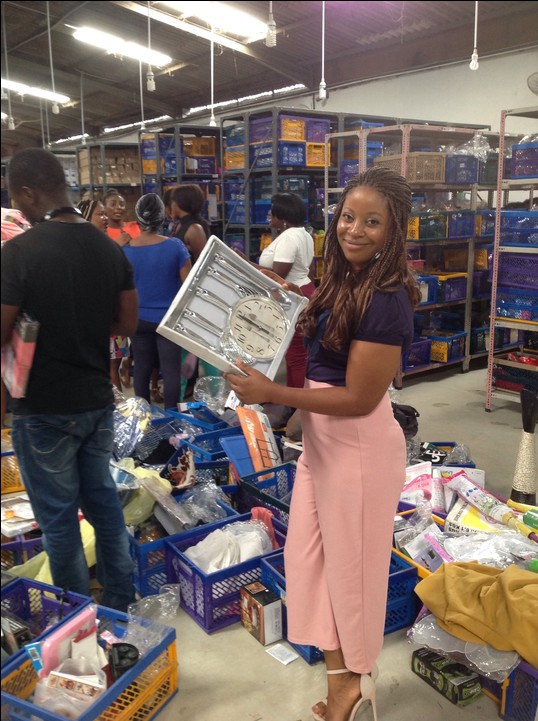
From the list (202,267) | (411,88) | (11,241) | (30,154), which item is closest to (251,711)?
(202,267)

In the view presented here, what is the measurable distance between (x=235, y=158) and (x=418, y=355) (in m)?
2.90

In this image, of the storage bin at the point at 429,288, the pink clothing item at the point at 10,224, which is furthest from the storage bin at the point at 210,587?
the storage bin at the point at 429,288

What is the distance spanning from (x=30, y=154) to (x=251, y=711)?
1740 mm

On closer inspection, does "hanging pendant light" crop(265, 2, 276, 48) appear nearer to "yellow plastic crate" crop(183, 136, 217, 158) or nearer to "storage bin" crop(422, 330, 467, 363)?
"storage bin" crop(422, 330, 467, 363)

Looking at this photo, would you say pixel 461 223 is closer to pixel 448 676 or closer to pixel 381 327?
pixel 448 676

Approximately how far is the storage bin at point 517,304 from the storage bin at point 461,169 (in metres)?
1.43

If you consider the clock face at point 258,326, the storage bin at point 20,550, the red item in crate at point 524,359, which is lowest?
the storage bin at point 20,550

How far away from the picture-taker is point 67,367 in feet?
5.33

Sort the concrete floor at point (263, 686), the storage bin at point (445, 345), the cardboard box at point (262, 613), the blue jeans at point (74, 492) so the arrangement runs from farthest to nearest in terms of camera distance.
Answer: the storage bin at point (445, 345)
the cardboard box at point (262, 613)
the concrete floor at point (263, 686)
the blue jeans at point (74, 492)

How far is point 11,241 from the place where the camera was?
110 cm

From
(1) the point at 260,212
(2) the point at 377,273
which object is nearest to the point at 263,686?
(2) the point at 377,273

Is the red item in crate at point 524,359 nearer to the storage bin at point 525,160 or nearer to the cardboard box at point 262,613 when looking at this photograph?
the storage bin at point 525,160

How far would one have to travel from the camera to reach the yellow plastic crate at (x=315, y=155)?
6.20m

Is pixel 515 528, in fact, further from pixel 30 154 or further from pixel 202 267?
pixel 30 154
